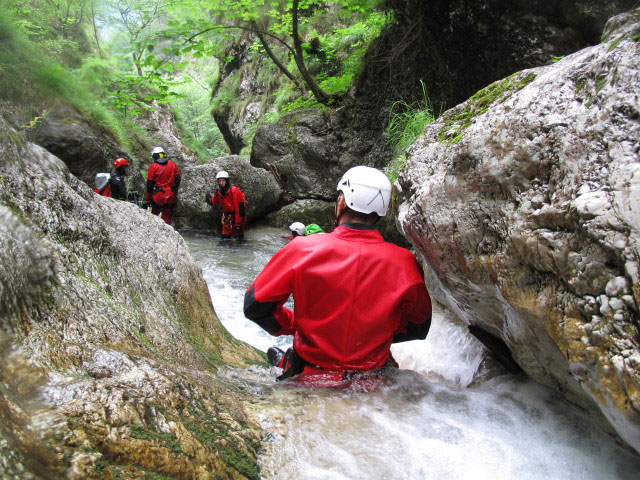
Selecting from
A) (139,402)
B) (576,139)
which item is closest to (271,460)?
(139,402)

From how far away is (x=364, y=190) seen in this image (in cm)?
276

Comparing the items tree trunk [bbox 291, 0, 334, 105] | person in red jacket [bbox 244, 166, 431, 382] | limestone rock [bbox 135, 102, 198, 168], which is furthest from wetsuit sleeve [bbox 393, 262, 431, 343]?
limestone rock [bbox 135, 102, 198, 168]

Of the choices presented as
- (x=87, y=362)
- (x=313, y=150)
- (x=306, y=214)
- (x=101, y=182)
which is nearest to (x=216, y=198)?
(x=306, y=214)

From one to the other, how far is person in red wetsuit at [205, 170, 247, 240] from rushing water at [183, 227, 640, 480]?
27.0ft

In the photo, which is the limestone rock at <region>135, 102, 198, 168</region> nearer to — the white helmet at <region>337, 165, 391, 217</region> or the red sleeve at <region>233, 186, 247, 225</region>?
the red sleeve at <region>233, 186, 247, 225</region>

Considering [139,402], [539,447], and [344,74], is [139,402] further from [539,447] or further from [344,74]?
[344,74]

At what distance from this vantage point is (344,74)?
1239 centimetres

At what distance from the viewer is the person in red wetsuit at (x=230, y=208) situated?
11.1 meters

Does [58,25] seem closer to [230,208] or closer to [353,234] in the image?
[230,208]

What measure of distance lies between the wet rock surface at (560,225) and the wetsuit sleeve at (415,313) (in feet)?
1.00

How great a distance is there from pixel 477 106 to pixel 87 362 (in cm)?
329

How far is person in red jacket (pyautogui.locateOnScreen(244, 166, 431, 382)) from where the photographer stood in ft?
8.57

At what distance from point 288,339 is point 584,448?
427cm

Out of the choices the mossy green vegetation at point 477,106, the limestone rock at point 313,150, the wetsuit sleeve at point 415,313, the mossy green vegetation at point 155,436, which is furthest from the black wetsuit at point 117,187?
the mossy green vegetation at point 155,436
